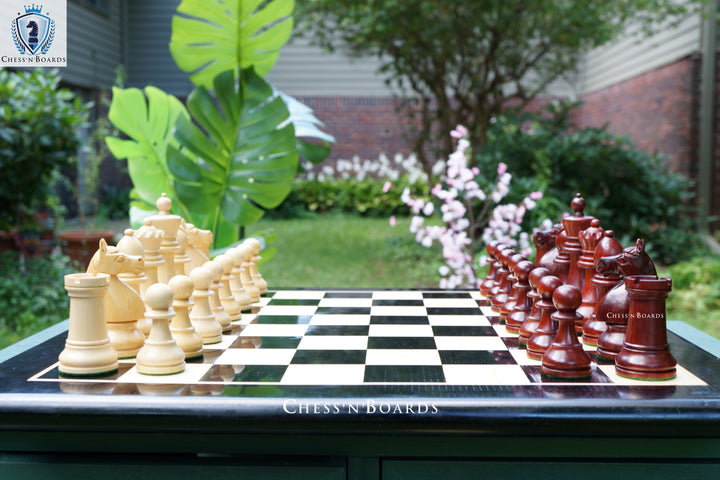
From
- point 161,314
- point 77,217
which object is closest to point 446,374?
point 161,314

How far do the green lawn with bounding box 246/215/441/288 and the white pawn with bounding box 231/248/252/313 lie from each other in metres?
3.99

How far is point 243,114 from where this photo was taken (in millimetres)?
3461

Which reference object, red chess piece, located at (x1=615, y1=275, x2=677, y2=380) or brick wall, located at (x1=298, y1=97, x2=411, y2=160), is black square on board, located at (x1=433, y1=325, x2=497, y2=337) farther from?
brick wall, located at (x1=298, y1=97, x2=411, y2=160)

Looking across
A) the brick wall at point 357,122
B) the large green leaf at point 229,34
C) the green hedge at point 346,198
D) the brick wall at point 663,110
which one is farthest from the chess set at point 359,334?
the brick wall at point 357,122

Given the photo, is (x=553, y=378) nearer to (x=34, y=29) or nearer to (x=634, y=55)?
(x=34, y=29)

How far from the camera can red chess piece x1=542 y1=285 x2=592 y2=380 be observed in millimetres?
1405

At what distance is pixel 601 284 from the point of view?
67.4 inches

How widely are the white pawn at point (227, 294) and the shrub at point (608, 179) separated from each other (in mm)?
4382

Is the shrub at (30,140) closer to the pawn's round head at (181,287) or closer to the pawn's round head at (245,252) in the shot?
the pawn's round head at (245,252)

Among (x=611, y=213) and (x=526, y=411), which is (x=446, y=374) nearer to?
(x=526, y=411)

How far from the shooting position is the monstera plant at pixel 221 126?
3404 mm

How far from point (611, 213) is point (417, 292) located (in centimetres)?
411

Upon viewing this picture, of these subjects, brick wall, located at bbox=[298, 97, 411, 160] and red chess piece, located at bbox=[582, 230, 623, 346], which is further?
brick wall, located at bbox=[298, 97, 411, 160]

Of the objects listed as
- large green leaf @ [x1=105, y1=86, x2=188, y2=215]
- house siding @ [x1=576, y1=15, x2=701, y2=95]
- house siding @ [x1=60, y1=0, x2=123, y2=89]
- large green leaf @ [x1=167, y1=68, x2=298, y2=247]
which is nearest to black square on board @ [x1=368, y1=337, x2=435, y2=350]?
large green leaf @ [x1=167, y1=68, x2=298, y2=247]
